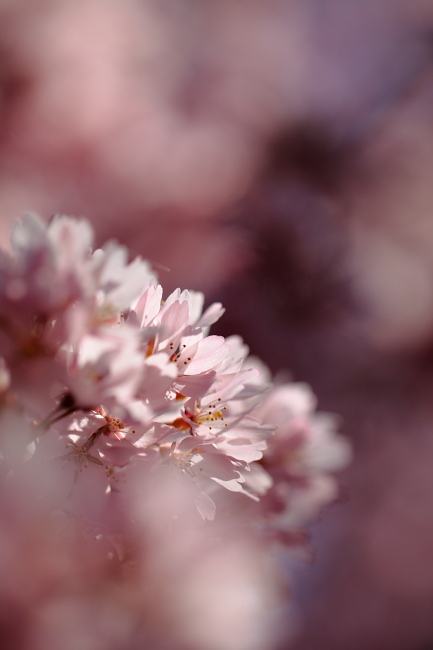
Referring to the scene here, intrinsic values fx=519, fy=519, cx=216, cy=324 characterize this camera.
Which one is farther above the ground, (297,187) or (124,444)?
(297,187)

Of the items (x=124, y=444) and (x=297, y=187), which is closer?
(x=124, y=444)

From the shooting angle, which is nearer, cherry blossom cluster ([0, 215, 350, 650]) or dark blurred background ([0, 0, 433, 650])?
cherry blossom cluster ([0, 215, 350, 650])

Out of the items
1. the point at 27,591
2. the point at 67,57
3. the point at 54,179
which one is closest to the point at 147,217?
the point at 54,179

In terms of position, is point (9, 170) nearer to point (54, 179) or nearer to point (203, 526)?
point (54, 179)

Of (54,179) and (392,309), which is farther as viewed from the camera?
(392,309)

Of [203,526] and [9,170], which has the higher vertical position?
[9,170]

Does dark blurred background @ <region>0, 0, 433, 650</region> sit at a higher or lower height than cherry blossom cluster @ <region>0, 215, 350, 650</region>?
higher
